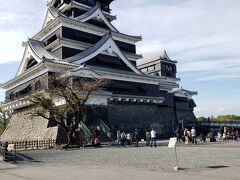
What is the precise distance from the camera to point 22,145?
2784cm

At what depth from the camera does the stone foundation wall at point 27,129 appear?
31902 mm

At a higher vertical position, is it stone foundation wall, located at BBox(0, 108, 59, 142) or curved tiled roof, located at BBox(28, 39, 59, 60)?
curved tiled roof, located at BBox(28, 39, 59, 60)

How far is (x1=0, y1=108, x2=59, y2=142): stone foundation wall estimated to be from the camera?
3190cm

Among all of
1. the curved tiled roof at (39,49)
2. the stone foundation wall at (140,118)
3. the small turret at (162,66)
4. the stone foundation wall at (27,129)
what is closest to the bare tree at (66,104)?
the stone foundation wall at (27,129)

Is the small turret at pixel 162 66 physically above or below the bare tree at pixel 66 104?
above

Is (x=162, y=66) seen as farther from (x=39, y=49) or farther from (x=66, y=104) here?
(x=66, y=104)

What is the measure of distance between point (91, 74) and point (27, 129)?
10.1m

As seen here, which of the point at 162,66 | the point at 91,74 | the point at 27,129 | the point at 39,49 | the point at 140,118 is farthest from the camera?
the point at 162,66

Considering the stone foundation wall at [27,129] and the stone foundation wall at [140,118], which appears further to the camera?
the stone foundation wall at [140,118]


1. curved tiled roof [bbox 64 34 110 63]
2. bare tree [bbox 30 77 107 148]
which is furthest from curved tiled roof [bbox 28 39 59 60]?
bare tree [bbox 30 77 107 148]

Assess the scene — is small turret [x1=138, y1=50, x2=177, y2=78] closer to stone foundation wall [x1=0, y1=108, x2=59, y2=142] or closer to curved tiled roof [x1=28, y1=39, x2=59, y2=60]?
curved tiled roof [x1=28, y1=39, x2=59, y2=60]

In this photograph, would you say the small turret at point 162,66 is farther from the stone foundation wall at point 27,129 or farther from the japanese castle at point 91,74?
the stone foundation wall at point 27,129

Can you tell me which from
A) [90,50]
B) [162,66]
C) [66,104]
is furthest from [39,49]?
[162,66]

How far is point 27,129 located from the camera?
3616 cm
